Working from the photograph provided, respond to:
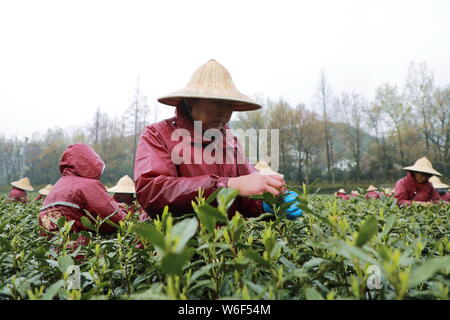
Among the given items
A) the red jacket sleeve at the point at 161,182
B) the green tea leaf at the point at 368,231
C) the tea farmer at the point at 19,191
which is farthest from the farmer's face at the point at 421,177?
the tea farmer at the point at 19,191

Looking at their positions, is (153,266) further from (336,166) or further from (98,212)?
(336,166)

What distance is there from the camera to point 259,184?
1.17 m

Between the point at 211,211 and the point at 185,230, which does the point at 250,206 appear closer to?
the point at 211,211

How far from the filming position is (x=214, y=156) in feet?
5.92

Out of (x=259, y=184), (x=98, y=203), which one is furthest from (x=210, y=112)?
(x=98, y=203)

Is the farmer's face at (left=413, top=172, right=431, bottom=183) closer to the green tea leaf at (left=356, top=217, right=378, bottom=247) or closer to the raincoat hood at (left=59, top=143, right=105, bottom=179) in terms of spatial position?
the raincoat hood at (left=59, top=143, right=105, bottom=179)

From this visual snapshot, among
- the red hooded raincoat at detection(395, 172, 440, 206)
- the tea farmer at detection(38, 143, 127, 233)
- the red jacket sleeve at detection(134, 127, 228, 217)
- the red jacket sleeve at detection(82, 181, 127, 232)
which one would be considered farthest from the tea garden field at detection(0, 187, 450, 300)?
the red hooded raincoat at detection(395, 172, 440, 206)

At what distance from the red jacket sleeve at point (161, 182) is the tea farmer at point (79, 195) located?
1.14 m

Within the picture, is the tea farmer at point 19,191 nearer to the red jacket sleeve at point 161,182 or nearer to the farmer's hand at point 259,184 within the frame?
the red jacket sleeve at point 161,182

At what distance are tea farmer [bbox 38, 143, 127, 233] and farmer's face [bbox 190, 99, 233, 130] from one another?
122 cm

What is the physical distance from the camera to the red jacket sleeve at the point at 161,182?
1.30 metres

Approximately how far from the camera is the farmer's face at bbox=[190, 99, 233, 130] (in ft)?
5.53

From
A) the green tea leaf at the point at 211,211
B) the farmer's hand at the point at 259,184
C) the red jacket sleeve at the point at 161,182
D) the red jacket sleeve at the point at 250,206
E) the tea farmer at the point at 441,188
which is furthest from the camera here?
the tea farmer at the point at 441,188
